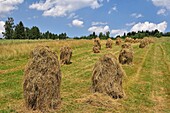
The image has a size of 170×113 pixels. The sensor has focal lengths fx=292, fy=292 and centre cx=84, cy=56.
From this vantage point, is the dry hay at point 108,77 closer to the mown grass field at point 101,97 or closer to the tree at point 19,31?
the mown grass field at point 101,97

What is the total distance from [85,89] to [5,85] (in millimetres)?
4782

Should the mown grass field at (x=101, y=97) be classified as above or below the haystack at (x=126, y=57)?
below

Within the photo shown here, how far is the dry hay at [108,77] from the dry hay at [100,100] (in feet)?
1.37

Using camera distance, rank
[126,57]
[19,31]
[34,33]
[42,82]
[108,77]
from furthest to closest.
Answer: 1. [34,33]
2. [19,31]
3. [126,57]
4. [108,77]
5. [42,82]

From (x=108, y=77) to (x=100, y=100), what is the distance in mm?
1495

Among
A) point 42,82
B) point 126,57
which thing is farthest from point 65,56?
point 42,82

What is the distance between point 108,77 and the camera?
14.1 m

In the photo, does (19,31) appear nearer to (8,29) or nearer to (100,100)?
(8,29)

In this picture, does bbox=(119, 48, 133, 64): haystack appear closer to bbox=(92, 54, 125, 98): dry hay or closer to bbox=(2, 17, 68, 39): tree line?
Answer: bbox=(92, 54, 125, 98): dry hay

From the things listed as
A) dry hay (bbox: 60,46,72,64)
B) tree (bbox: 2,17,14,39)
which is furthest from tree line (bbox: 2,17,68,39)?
dry hay (bbox: 60,46,72,64)

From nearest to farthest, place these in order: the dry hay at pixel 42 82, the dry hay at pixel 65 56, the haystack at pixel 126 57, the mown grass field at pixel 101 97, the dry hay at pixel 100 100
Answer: the dry hay at pixel 42 82 < the mown grass field at pixel 101 97 < the dry hay at pixel 100 100 < the haystack at pixel 126 57 < the dry hay at pixel 65 56

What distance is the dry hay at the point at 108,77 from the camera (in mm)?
14023

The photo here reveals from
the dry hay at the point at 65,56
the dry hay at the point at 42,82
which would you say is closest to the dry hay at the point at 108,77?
the dry hay at the point at 42,82

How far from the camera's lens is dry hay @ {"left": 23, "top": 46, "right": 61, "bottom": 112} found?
1140 centimetres
